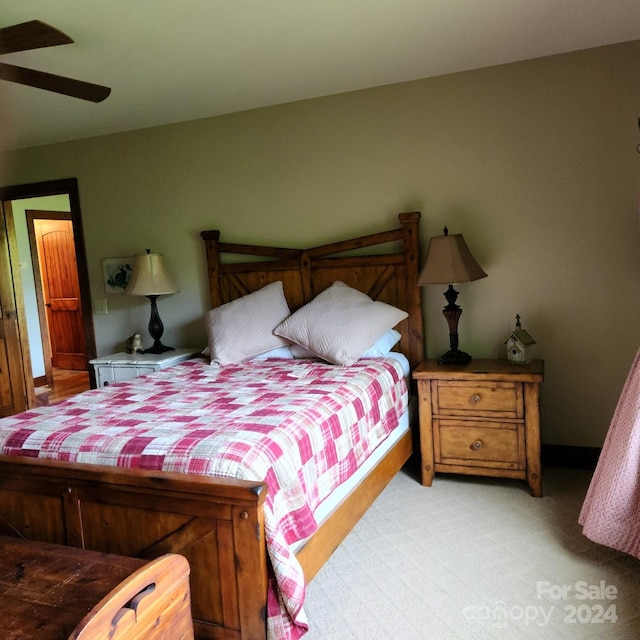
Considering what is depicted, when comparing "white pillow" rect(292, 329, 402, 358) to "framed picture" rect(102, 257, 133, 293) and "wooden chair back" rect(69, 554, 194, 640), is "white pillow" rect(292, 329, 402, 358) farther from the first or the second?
"wooden chair back" rect(69, 554, 194, 640)

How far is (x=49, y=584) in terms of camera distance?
1466 millimetres

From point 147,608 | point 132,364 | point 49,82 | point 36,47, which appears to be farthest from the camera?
point 132,364

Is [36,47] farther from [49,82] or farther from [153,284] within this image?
[153,284]

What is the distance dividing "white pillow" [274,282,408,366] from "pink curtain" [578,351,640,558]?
130 cm

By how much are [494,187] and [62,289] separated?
5796 millimetres

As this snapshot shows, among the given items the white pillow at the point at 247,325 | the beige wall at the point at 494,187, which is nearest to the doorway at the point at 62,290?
the beige wall at the point at 494,187

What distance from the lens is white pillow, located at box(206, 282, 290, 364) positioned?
132 inches

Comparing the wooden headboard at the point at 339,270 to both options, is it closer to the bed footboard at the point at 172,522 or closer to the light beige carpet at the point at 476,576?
the light beige carpet at the point at 476,576

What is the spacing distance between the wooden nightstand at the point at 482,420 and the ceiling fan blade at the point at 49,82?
2.02 metres

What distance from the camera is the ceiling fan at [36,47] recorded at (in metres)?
1.94

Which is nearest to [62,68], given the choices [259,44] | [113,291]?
[259,44]

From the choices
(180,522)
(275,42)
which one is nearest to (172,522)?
(180,522)

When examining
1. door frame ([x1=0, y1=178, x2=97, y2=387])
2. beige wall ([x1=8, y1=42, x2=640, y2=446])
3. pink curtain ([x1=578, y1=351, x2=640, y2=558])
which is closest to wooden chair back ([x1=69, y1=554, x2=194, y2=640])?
pink curtain ([x1=578, y1=351, x2=640, y2=558])

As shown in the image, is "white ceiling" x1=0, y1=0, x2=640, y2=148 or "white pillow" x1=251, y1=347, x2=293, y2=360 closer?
"white ceiling" x1=0, y1=0, x2=640, y2=148
